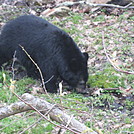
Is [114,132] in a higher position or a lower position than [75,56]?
lower

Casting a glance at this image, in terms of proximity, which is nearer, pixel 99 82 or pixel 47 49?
pixel 47 49

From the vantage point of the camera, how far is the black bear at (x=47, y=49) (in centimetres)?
631

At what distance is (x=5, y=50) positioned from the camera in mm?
7270

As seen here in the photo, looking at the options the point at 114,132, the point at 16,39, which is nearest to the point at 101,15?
the point at 16,39

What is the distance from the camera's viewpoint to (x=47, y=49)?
655 cm

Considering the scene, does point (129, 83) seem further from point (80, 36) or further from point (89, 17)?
point (89, 17)

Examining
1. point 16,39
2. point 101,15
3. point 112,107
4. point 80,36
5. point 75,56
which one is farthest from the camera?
point 101,15

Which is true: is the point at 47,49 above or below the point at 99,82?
above

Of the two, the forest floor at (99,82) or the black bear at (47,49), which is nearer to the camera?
the forest floor at (99,82)

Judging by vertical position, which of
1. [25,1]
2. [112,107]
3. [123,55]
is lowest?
[112,107]

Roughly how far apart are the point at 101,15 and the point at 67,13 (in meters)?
1.24

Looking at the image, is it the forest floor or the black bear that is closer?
the forest floor

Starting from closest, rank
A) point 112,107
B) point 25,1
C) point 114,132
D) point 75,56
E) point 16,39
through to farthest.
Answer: point 114,132, point 112,107, point 75,56, point 16,39, point 25,1

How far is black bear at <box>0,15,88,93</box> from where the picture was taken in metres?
6.31
